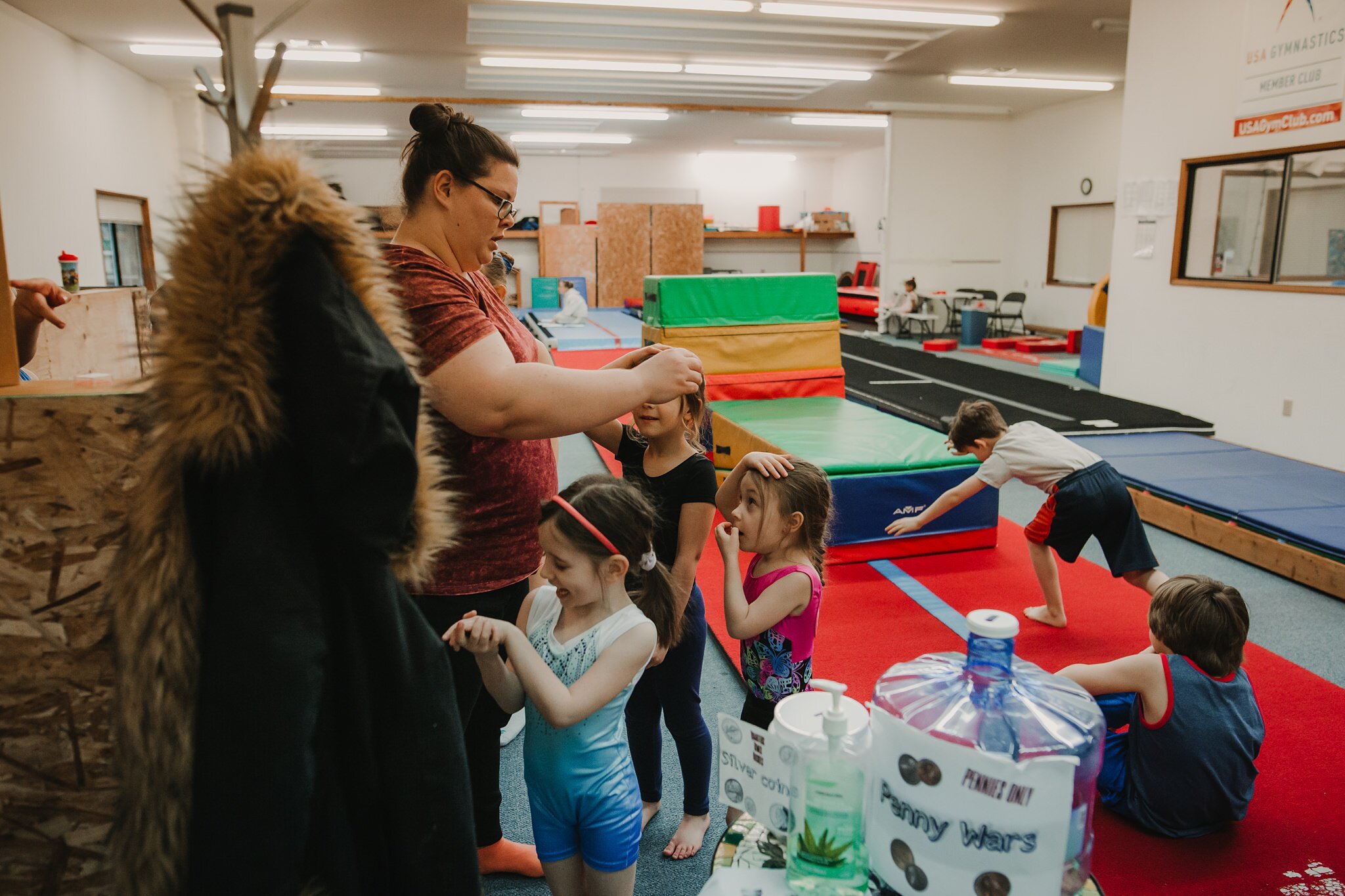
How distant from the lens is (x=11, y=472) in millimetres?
1005

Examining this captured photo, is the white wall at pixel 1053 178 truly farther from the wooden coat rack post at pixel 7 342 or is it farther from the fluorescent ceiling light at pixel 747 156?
the wooden coat rack post at pixel 7 342

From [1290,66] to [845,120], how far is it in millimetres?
8632

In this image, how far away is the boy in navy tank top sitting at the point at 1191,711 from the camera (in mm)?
2209

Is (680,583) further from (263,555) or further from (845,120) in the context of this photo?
(845,120)

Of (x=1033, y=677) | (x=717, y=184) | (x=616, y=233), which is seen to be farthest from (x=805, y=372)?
(x=717, y=184)

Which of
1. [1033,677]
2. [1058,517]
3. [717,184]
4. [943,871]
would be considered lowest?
[1058,517]

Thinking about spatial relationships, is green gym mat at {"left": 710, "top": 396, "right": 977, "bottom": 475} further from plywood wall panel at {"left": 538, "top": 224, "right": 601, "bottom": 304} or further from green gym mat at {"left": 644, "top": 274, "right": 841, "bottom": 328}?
plywood wall panel at {"left": 538, "top": 224, "right": 601, "bottom": 304}

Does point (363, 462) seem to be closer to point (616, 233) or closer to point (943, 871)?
point (943, 871)

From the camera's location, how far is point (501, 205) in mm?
1643

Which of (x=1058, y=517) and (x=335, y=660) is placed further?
(x=1058, y=517)

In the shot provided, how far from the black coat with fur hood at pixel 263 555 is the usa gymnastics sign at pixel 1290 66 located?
23.4 feet

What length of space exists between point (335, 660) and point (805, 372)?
5503 mm

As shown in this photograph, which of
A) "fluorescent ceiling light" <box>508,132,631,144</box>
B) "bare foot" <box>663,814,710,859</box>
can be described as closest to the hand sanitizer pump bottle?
"bare foot" <box>663,814,710,859</box>

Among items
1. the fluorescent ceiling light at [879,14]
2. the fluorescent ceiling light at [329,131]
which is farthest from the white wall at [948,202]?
the fluorescent ceiling light at [329,131]
